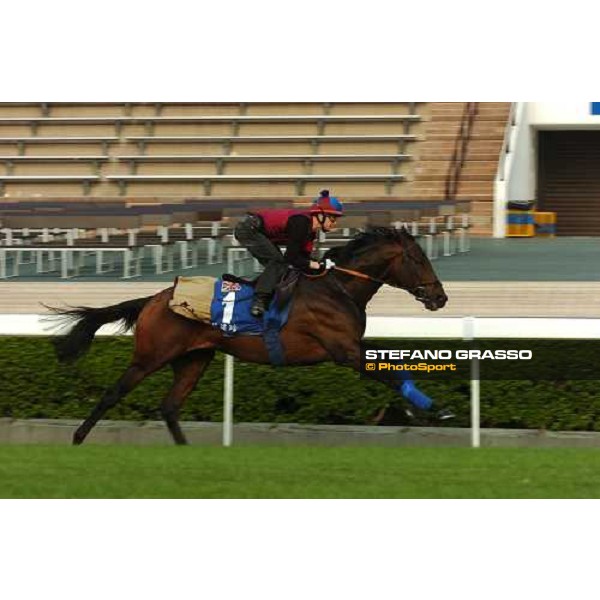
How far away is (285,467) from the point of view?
19.3 ft

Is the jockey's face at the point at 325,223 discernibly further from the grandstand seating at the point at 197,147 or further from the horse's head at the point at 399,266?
the grandstand seating at the point at 197,147

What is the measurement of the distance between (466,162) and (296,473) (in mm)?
5969

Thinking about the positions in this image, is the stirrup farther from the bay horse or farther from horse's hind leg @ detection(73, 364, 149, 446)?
horse's hind leg @ detection(73, 364, 149, 446)

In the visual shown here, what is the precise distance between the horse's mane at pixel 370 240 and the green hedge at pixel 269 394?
75 cm

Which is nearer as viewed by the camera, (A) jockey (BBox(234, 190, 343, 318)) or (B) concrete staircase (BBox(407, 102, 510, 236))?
(A) jockey (BBox(234, 190, 343, 318))

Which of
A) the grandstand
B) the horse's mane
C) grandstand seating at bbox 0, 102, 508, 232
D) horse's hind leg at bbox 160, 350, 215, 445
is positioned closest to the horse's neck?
the horse's mane

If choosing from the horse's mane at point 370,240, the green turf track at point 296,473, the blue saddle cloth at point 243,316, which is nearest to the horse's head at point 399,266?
the horse's mane at point 370,240

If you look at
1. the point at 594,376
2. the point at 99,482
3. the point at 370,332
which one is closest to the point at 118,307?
the point at 370,332

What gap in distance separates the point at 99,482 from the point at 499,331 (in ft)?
9.54

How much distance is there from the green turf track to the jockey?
2.93ft

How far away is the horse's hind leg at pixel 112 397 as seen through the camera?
7.17m

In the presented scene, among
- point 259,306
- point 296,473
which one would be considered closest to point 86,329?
point 259,306

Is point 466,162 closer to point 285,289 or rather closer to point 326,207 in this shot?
point 326,207

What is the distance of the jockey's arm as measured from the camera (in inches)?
278
